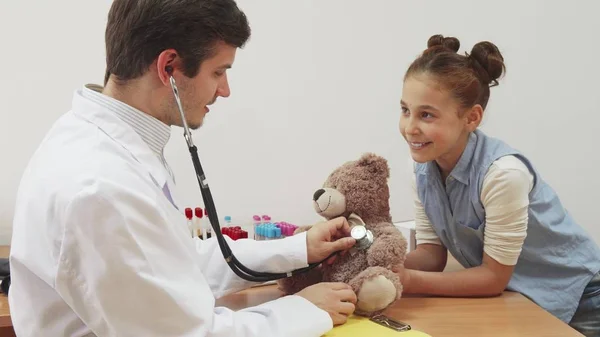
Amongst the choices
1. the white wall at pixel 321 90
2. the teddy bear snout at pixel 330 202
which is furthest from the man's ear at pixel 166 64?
the white wall at pixel 321 90

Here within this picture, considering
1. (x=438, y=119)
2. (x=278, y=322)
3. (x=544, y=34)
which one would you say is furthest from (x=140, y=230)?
(x=544, y=34)

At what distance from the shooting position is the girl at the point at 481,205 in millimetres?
1212

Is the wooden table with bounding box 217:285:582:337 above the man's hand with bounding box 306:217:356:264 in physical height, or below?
below

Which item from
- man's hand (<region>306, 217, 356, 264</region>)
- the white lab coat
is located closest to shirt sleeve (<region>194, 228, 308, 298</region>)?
man's hand (<region>306, 217, 356, 264</region>)

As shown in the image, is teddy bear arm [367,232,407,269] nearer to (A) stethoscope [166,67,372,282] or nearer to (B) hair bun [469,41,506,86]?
(A) stethoscope [166,67,372,282]

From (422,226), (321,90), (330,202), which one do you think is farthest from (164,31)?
(321,90)

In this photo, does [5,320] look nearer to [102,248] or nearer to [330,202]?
[102,248]

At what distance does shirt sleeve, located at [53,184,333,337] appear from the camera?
0.77 metres

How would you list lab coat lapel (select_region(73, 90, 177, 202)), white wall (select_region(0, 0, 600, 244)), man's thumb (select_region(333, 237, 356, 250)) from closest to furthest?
1. lab coat lapel (select_region(73, 90, 177, 202))
2. man's thumb (select_region(333, 237, 356, 250))
3. white wall (select_region(0, 0, 600, 244))

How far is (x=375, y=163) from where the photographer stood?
1.17m

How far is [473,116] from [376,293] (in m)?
0.45

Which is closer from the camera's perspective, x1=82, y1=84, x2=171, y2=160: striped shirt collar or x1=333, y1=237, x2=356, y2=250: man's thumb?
x1=82, y1=84, x2=171, y2=160: striped shirt collar

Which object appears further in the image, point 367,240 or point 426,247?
point 426,247

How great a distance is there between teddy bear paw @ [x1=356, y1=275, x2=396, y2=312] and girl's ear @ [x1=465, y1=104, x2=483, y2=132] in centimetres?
40
